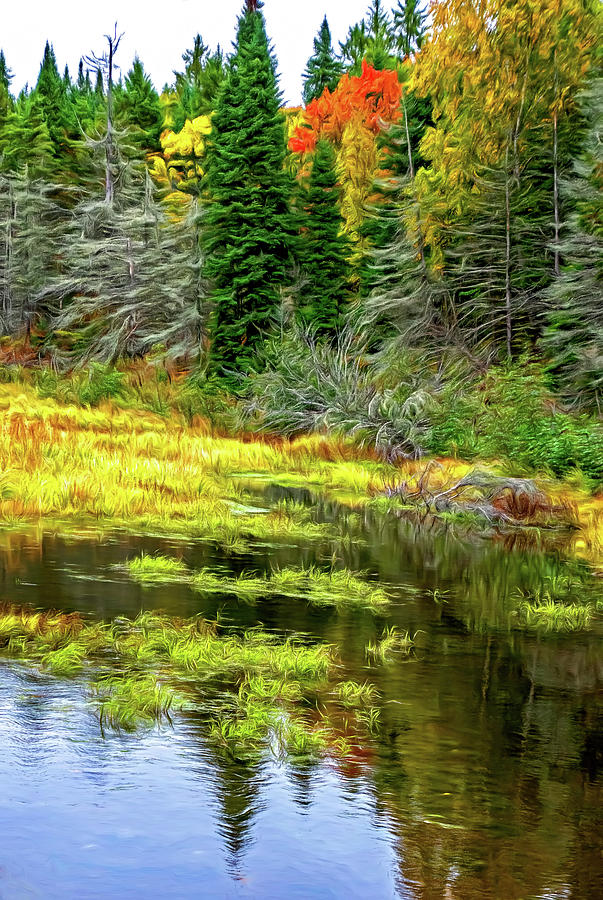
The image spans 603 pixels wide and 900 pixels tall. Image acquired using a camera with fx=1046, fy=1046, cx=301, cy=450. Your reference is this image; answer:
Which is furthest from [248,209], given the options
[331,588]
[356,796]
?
[356,796]

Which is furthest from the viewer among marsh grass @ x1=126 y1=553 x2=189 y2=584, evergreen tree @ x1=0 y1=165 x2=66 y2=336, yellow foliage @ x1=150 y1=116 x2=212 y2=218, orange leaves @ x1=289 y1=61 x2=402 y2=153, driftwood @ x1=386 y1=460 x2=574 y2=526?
orange leaves @ x1=289 y1=61 x2=402 y2=153

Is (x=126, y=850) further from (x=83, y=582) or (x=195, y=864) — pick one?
(x=83, y=582)

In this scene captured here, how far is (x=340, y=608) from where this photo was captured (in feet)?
32.3

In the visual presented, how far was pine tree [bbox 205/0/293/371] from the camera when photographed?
32938 mm

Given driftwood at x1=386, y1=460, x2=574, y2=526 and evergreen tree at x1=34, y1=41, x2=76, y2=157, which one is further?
evergreen tree at x1=34, y1=41, x2=76, y2=157

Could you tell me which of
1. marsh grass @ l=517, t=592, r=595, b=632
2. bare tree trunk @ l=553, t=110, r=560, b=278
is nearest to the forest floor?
marsh grass @ l=517, t=592, r=595, b=632

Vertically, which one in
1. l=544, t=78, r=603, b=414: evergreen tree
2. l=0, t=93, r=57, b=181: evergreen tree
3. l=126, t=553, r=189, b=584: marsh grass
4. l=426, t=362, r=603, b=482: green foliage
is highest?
l=0, t=93, r=57, b=181: evergreen tree

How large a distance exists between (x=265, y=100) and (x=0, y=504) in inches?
934

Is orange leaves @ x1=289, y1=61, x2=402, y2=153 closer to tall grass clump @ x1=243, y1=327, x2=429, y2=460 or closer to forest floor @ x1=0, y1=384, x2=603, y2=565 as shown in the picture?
tall grass clump @ x1=243, y1=327, x2=429, y2=460

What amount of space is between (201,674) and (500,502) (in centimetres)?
994

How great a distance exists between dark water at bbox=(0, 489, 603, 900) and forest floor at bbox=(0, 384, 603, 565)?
550 centimetres

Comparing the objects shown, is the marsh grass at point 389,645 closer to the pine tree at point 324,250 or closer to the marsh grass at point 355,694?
the marsh grass at point 355,694

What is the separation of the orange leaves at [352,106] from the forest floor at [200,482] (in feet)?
80.7

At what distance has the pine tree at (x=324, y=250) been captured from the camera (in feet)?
113
